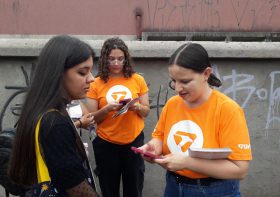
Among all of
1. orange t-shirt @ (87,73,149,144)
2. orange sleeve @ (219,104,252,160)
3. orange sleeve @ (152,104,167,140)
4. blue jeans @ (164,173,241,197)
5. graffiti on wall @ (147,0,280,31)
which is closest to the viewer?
orange sleeve @ (219,104,252,160)

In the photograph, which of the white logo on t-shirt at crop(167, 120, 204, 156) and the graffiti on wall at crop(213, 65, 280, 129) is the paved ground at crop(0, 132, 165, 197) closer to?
the graffiti on wall at crop(213, 65, 280, 129)

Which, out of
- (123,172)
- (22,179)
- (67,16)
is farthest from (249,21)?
(22,179)

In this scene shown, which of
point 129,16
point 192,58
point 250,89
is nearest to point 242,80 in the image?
point 250,89

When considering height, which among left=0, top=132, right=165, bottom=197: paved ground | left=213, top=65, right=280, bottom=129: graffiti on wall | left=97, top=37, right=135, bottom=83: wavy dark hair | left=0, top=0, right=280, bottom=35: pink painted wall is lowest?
left=0, top=132, right=165, bottom=197: paved ground

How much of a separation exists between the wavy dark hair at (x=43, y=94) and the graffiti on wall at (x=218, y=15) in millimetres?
7592

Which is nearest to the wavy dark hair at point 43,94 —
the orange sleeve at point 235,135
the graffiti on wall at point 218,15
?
the orange sleeve at point 235,135

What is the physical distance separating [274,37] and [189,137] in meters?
7.49

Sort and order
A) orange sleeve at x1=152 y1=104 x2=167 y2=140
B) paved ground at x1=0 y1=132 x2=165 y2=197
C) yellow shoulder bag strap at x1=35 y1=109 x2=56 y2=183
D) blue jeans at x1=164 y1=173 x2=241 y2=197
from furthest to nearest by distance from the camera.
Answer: paved ground at x1=0 y1=132 x2=165 y2=197
orange sleeve at x1=152 y1=104 x2=167 y2=140
blue jeans at x1=164 y1=173 x2=241 y2=197
yellow shoulder bag strap at x1=35 y1=109 x2=56 y2=183

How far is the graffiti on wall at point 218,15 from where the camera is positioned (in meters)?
9.42

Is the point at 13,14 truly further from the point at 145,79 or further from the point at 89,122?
the point at 89,122

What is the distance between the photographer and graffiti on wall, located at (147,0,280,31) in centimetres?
942

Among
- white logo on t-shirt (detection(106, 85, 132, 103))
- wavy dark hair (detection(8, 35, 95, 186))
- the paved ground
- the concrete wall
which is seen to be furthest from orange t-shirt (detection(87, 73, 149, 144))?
wavy dark hair (detection(8, 35, 95, 186))

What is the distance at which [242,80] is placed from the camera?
4.68 metres

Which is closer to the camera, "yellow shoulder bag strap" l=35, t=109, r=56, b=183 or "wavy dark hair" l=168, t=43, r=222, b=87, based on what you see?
"yellow shoulder bag strap" l=35, t=109, r=56, b=183
